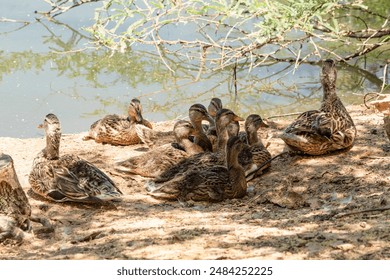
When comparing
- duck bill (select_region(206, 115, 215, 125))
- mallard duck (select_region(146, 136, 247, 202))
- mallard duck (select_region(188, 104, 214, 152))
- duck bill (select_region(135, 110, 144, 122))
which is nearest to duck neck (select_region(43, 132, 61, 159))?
mallard duck (select_region(146, 136, 247, 202))

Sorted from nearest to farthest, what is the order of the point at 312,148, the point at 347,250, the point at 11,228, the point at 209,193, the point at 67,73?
the point at 347,250 → the point at 11,228 → the point at 209,193 → the point at 312,148 → the point at 67,73

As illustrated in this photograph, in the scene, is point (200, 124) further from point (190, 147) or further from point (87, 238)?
point (87, 238)

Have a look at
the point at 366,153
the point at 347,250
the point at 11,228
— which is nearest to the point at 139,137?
the point at 366,153

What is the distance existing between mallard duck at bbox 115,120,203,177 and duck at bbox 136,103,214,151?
0.12m

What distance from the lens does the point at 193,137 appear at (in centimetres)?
1038

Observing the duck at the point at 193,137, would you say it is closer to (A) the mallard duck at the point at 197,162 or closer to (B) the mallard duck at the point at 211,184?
(A) the mallard duck at the point at 197,162

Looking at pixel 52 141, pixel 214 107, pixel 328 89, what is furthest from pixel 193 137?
pixel 52 141

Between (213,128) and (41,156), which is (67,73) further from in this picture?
(41,156)

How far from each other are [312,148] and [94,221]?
9.03 feet

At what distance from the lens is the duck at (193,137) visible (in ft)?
33.3

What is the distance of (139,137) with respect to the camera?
11055 mm

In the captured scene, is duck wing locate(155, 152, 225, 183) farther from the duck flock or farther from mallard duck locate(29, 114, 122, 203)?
mallard duck locate(29, 114, 122, 203)

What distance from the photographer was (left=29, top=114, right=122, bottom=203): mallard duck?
27.6 ft

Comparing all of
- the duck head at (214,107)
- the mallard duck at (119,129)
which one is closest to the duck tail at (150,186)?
the mallard duck at (119,129)
